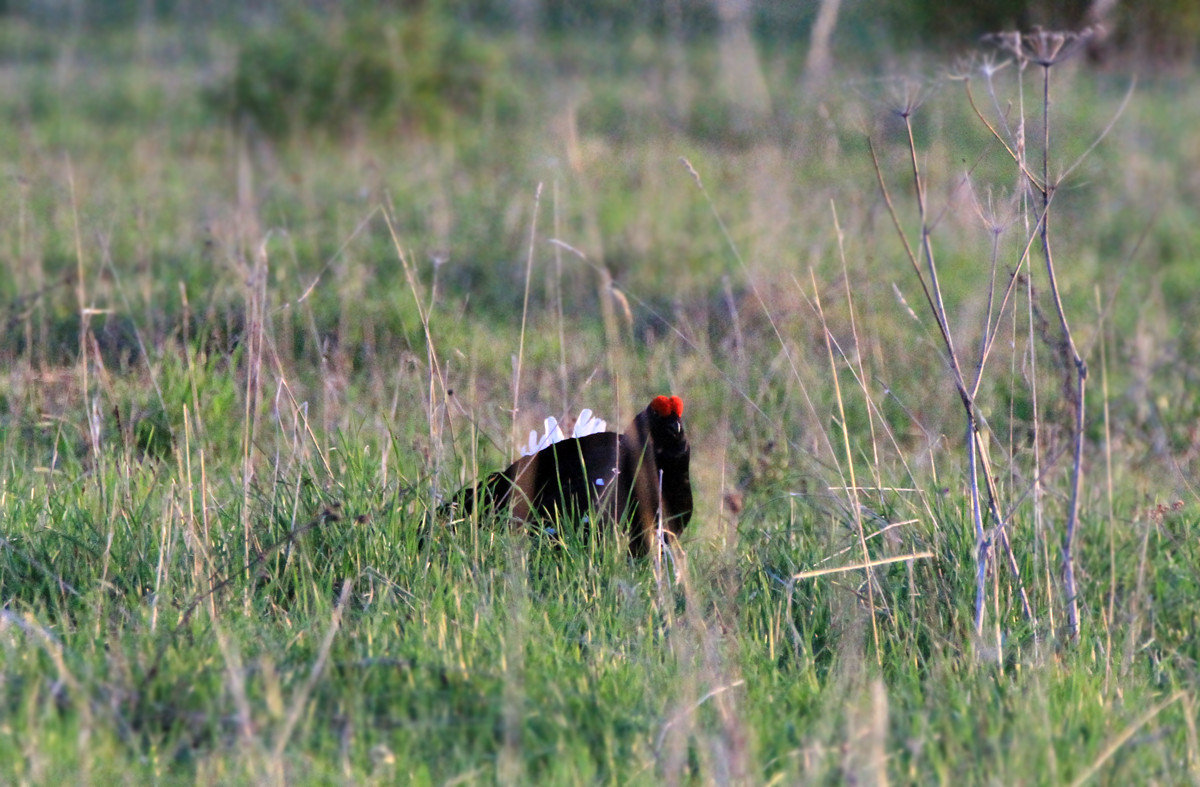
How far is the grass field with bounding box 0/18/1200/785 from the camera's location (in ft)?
6.55

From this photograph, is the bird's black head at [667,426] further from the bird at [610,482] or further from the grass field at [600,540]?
the grass field at [600,540]

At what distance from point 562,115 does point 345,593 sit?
700cm

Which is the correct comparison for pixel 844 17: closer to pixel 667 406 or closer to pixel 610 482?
pixel 667 406

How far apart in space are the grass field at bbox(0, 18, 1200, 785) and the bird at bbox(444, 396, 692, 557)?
98 millimetres

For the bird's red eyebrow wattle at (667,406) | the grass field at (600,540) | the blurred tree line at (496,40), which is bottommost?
the grass field at (600,540)

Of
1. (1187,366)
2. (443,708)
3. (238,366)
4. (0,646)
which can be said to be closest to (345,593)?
(443,708)

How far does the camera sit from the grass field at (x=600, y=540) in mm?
1997

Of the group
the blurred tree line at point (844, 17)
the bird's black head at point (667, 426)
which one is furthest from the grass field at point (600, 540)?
the blurred tree line at point (844, 17)

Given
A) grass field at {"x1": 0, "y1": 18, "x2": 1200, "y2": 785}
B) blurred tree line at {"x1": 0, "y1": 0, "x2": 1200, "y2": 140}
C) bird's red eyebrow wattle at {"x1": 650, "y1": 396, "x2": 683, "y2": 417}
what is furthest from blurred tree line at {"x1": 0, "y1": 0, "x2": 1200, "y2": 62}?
bird's red eyebrow wattle at {"x1": 650, "y1": 396, "x2": 683, "y2": 417}

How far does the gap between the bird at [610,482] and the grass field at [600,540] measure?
3.9 inches

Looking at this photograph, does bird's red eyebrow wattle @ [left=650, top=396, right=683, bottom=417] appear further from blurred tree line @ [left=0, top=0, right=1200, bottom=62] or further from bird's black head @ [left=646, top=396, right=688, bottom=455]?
blurred tree line @ [left=0, top=0, right=1200, bottom=62]

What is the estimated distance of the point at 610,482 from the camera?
9.68 ft

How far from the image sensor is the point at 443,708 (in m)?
2.06

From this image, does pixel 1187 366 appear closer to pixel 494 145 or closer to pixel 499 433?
→ pixel 499 433
